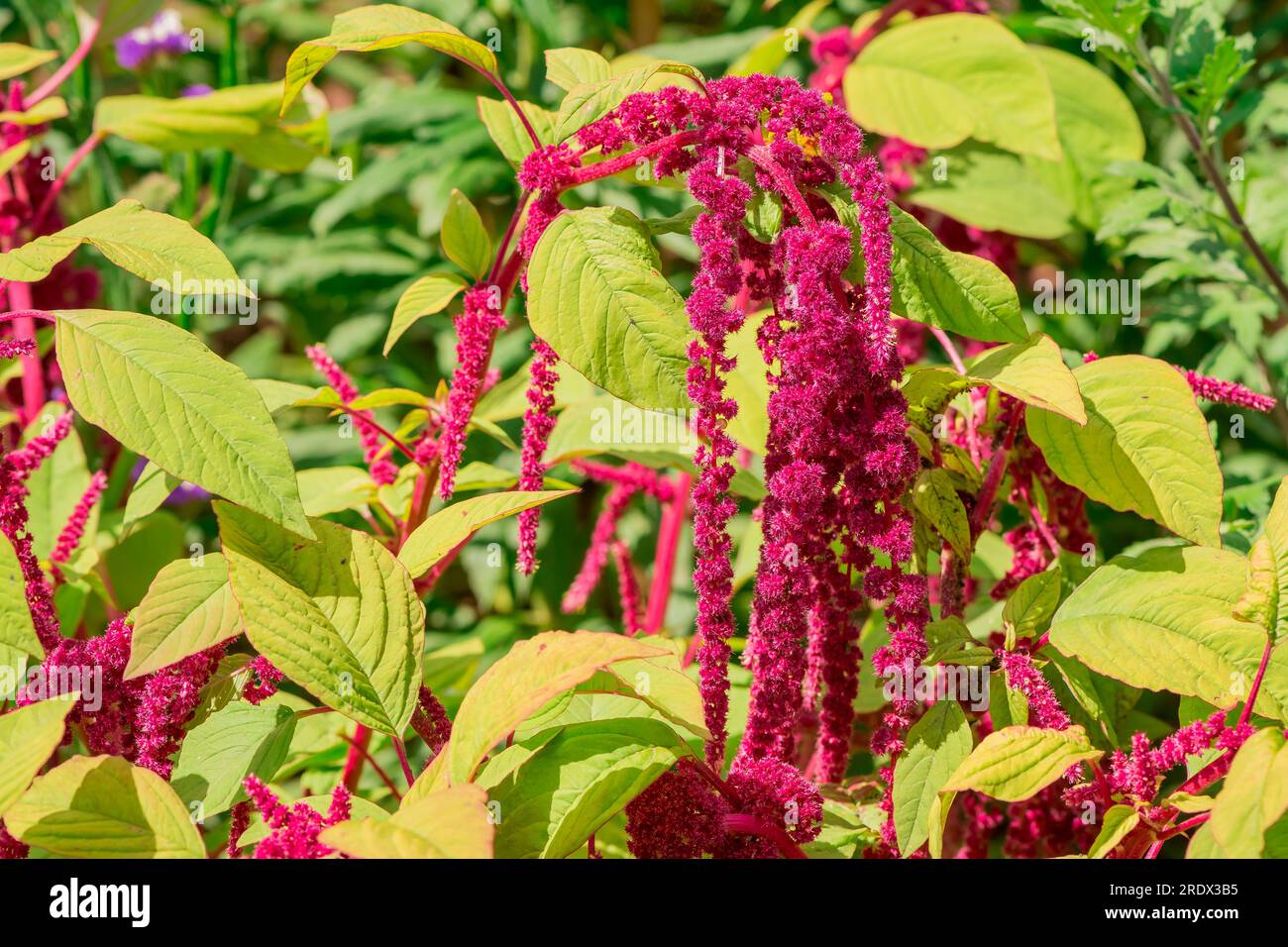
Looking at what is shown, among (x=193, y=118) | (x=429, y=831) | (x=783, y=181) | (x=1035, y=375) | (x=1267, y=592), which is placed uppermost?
(x=193, y=118)

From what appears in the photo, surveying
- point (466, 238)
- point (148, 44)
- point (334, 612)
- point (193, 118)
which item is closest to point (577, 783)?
point (334, 612)

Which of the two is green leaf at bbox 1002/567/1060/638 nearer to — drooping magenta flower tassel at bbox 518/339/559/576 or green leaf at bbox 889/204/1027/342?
green leaf at bbox 889/204/1027/342

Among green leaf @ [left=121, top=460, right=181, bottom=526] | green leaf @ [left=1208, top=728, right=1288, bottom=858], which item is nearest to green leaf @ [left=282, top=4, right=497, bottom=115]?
green leaf @ [left=121, top=460, right=181, bottom=526]

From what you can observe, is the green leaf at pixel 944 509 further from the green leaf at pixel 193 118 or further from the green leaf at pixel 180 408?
the green leaf at pixel 193 118

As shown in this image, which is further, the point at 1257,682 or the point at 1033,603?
the point at 1033,603

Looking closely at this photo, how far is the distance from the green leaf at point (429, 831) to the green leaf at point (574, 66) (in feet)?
1.74

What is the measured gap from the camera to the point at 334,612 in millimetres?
763

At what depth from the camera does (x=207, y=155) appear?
2.13m

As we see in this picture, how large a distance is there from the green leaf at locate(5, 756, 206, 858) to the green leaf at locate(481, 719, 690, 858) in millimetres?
168

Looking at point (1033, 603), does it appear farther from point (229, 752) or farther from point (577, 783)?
point (229, 752)

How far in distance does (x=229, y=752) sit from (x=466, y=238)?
382mm

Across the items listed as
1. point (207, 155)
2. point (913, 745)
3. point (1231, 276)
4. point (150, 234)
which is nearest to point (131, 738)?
point (150, 234)

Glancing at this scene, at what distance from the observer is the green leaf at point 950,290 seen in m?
0.80

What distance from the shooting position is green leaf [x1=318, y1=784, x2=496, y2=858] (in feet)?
1.92
